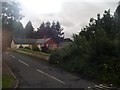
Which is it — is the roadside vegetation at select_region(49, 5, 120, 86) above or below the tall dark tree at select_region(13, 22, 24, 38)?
below

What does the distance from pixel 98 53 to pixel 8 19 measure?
1353cm

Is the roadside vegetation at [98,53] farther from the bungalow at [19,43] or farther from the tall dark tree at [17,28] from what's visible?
the bungalow at [19,43]

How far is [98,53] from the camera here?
89.8ft

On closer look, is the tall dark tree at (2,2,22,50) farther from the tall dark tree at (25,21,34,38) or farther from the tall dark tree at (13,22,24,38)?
the tall dark tree at (25,21,34,38)

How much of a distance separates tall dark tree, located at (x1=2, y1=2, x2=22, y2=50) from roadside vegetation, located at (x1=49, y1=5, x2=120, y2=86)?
23.5ft

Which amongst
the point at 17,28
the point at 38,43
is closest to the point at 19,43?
the point at 38,43

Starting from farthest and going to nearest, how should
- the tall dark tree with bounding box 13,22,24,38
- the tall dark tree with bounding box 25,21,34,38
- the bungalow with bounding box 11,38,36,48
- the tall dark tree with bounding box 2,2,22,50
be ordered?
the tall dark tree with bounding box 25,21,34,38, the bungalow with bounding box 11,38,36,48, the tall dark tree with bounding box 13,22,24,38, the tall dark tree with bounding box 2,2,22,50

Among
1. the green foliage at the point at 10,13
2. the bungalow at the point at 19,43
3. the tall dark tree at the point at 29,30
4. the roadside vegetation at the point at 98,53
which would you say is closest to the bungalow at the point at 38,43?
the bungalow at the point at 19,43

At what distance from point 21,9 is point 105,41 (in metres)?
16.8

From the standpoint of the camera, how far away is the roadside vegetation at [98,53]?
82.3ft

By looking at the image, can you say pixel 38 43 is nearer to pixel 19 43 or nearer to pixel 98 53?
pixel 19 43

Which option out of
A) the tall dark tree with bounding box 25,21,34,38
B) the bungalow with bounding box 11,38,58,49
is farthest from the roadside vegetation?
the tall dark tree with bounding box 25,21,34,38

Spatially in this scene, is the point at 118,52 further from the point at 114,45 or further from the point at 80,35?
the point at 80,35

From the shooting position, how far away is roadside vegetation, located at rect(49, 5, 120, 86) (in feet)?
82.3
